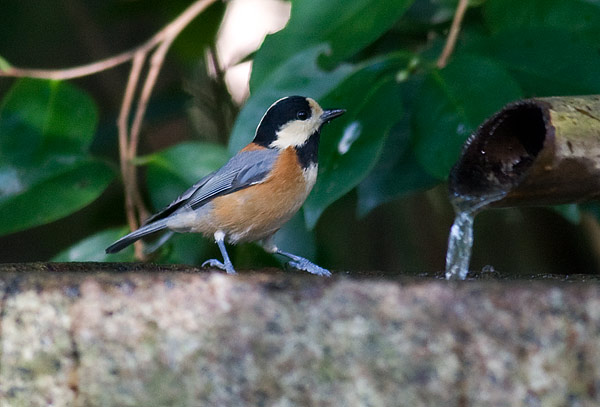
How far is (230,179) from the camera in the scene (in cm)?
269

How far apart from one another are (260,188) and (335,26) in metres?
0.57

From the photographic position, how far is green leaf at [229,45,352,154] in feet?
8.46

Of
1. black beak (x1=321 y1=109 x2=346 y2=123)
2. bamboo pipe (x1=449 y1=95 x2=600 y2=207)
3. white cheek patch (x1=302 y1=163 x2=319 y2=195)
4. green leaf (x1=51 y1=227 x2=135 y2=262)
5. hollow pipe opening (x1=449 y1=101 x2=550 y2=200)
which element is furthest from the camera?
green leaf (x1=51 y1=227 x2=135 y2=262)

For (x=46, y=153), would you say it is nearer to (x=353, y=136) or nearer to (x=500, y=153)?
(x=353, y=136)

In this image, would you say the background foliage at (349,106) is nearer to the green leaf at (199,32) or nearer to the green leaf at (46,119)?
the green leaf at (46,119)

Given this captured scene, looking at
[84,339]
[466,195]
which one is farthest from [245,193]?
[84,339]

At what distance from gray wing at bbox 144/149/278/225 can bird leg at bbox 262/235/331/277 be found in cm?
28

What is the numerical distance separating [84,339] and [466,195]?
105 cm

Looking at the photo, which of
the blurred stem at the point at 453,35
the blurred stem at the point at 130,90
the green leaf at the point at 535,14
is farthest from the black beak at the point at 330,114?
the blurred stem at the point at 130,90

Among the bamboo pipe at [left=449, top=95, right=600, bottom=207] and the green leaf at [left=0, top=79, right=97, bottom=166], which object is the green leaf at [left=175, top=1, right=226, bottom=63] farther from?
the bamboo pipe at [left=449, top=95, right=600, bottom=207]

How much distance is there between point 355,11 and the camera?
2.54 metres

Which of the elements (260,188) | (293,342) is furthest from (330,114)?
(293,342)

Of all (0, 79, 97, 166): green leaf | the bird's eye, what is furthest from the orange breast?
(0, 79, 97, 166): green leaf

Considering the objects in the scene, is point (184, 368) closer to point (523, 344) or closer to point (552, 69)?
point (523, 344)
